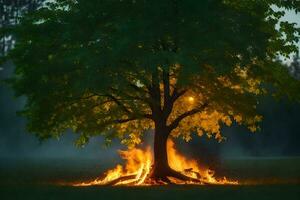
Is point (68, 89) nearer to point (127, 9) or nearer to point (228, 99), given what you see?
point (127, 9)

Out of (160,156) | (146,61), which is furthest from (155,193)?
(160,156)

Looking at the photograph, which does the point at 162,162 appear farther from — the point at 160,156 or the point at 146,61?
the point at 146,61

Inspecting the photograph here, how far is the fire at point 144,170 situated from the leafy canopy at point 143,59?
1896 millimetres

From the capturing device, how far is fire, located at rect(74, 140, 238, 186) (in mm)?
36159

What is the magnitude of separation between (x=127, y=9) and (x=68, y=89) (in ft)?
17.5

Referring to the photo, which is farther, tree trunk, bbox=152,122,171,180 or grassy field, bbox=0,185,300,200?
tree trunk, bbox=152,122,171,180

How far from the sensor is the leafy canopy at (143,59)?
29.9m

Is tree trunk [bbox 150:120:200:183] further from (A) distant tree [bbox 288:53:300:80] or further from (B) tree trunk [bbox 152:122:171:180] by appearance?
(A) distant tree [bbox 288:53:300:80]

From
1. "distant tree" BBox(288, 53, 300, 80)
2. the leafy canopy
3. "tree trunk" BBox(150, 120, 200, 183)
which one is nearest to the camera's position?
the leafy canopy

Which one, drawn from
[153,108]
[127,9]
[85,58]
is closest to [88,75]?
[85,58]

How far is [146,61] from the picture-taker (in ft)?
96.2

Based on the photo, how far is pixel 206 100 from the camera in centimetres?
3519

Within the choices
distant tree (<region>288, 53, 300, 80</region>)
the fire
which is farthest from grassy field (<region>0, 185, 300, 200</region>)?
distant tree (<region>288, 53, 300, 80</region>)

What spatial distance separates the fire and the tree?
128 cm
